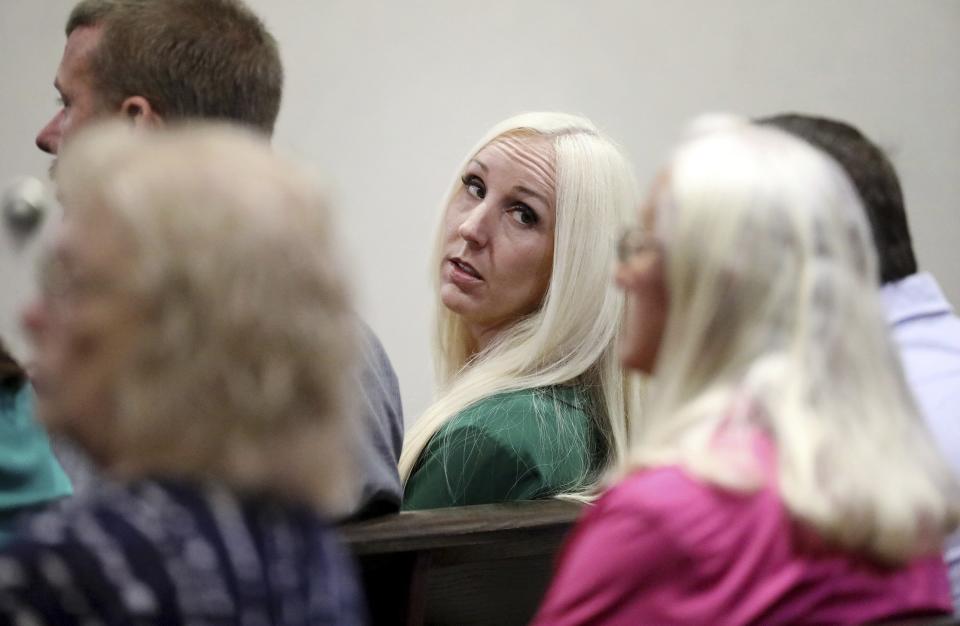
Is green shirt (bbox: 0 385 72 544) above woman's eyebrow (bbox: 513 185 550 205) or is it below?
below

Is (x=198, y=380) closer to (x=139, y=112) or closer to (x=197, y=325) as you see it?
(x=197, y=325)

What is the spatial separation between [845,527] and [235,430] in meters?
0.42

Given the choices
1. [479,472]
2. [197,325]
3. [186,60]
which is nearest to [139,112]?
[186,60]

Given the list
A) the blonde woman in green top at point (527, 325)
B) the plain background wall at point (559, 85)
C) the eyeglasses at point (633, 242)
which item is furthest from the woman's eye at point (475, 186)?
the eyeglasses at point (633, 242)

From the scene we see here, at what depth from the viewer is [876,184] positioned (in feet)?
4.51

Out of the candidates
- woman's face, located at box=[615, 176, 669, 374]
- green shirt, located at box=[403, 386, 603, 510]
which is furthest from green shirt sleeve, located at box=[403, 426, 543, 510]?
woman's face, located at box=[615, 176, 669, 374]

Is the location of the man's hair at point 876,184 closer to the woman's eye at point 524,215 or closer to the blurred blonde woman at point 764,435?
the blurred blonde woman at point 764,435

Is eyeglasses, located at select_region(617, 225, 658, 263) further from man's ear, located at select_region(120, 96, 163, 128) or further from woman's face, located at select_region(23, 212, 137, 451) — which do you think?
man's ear, located at select_region(120, 96, 163, 128)

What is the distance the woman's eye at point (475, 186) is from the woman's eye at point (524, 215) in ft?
0.26

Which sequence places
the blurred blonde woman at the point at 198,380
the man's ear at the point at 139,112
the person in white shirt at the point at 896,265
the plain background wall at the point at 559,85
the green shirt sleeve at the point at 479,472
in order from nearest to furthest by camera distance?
the blurred blonde woman at the point at 198,380
the person in white shirt at the point at 896,265
the man's ear at the point at 139,112
the green shirt sleeve at the point at 479,472
the plain background wall at the point at 559,85

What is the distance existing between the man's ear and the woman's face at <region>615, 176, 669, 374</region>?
682 mm

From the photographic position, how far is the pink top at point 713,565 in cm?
92

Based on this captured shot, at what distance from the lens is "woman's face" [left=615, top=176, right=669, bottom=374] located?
1.04 metres

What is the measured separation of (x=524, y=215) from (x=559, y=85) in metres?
1.12
